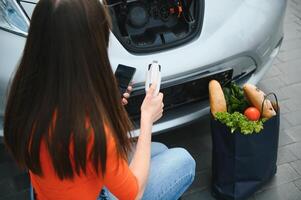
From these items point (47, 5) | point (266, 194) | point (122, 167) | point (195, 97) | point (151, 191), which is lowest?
point (266, 194)

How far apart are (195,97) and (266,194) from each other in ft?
2.04

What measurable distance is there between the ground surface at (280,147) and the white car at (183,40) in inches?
10.2

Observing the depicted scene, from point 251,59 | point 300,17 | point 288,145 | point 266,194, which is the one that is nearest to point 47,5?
point 251,59

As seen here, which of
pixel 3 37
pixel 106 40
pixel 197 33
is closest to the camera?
pixel 106 40

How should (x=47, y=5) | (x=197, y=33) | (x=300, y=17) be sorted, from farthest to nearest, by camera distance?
(x=300, y=17) → (x=197, y=33) → (x=47, y=5)

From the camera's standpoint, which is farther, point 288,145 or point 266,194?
point 288,145

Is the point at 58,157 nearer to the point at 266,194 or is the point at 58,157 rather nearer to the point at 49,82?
the point at 49,82

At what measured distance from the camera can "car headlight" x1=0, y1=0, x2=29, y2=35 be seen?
1.96 m

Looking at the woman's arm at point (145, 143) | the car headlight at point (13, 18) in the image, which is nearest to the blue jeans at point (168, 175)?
the woman's arm at point (145, 143)

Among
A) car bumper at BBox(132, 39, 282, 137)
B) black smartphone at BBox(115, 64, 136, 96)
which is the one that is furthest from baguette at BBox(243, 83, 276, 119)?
black smartphone at BBox(115, 64, 136, 96)

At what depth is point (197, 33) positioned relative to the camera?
216cm

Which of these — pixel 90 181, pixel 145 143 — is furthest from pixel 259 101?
pixel 90 181

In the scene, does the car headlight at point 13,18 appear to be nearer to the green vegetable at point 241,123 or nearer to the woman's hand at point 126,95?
the woman's hand at point 126,95

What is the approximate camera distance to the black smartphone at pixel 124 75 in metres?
1.97
